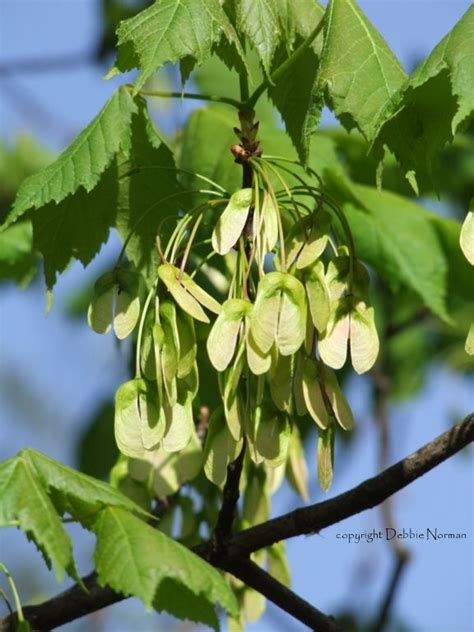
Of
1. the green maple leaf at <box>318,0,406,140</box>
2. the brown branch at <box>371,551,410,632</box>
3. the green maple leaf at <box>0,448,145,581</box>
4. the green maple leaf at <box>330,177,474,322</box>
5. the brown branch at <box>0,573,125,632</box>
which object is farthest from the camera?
the green maple leaf at <box>330,177,474,322</box>

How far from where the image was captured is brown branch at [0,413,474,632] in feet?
5.25

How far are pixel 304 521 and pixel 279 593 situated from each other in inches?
5.3

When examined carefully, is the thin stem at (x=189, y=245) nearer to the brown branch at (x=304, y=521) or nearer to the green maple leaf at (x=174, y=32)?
the green maple leaf at (x=174, y=32)

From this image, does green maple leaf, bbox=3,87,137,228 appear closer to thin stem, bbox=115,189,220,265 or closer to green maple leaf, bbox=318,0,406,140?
thin stem, bbox=115,189,220,265

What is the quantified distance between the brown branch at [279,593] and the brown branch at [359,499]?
2cm

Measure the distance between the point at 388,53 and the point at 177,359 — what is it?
501mm

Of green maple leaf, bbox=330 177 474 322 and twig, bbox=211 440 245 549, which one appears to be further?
green maple leaf, bbox=330 177 474 322

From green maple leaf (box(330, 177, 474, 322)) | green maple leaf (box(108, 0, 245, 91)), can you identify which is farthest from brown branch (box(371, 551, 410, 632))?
green maple leaf (box(108, 0, 245, 91))


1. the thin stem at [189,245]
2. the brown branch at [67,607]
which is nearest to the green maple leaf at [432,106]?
the thin stem at [189,245]

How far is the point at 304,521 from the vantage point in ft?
5.54

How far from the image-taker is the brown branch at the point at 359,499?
1.58 m

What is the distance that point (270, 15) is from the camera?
1.74m

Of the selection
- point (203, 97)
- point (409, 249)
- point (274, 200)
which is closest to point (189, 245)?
point (274, 200)

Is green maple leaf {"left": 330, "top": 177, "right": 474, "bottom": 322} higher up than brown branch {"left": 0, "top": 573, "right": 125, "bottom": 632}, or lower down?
higher up
